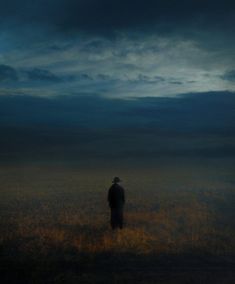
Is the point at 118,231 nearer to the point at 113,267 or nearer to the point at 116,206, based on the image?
the point at 116,206

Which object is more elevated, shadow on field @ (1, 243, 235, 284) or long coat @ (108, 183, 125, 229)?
long coat @ (108, 183, 125, 229)

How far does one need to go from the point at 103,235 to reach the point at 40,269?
5.48 metres

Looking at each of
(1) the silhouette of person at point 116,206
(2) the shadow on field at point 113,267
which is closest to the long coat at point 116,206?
(1) the silhouette of person at point 116,206

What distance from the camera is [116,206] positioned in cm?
2097

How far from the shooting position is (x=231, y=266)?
49.8 feet

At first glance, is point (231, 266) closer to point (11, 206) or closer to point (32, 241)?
point (32, 241)

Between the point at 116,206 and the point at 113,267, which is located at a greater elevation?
the point at 116,206

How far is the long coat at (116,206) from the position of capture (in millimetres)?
20750

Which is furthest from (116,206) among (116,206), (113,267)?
(113,267)

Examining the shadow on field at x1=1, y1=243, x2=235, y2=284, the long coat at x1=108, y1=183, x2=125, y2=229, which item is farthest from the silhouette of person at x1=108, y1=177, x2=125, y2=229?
the shadow on field at x1=1, y1=243, x2=235, y2=284

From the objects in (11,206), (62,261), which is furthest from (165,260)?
(11,206)

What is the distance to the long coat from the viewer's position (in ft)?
68.1

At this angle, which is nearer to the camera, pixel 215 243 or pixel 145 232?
pixel 215 243

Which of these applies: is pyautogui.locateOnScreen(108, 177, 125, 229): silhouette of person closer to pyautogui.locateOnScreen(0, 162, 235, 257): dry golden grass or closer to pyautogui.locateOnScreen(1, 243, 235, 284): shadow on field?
pyautogui.locateOnScreen(0, 162, 235, 257): dry golden grass
